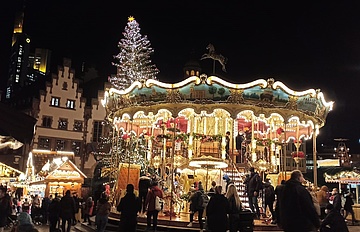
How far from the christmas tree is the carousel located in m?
10.3

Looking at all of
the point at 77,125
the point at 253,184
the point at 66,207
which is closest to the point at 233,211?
the point at 253,184

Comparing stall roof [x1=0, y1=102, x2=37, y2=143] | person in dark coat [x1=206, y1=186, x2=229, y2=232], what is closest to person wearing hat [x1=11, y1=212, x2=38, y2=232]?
stall roof [x1=0, y1=102, x2=37, y2=143]

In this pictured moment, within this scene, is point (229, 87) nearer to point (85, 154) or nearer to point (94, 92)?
point (85, 154)

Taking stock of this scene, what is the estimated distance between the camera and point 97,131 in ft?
134

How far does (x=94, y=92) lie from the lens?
43656 mm

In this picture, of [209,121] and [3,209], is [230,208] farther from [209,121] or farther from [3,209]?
[209,121]

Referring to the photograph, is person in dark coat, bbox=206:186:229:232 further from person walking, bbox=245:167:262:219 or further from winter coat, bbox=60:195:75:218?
winter coat, bbox=60:195:75:218

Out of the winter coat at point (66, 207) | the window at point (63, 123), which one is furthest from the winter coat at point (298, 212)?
the window at point (63, 123)

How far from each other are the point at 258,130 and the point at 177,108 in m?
7.15

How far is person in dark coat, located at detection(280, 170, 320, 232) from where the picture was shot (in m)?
6.06

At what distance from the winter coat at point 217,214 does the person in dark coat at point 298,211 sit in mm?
2509

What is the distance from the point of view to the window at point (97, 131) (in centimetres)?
4067

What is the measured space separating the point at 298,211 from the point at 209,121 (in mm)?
13395

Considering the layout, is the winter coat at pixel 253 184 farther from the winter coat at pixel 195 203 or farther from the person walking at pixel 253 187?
the winter coat at pixel 195 203
